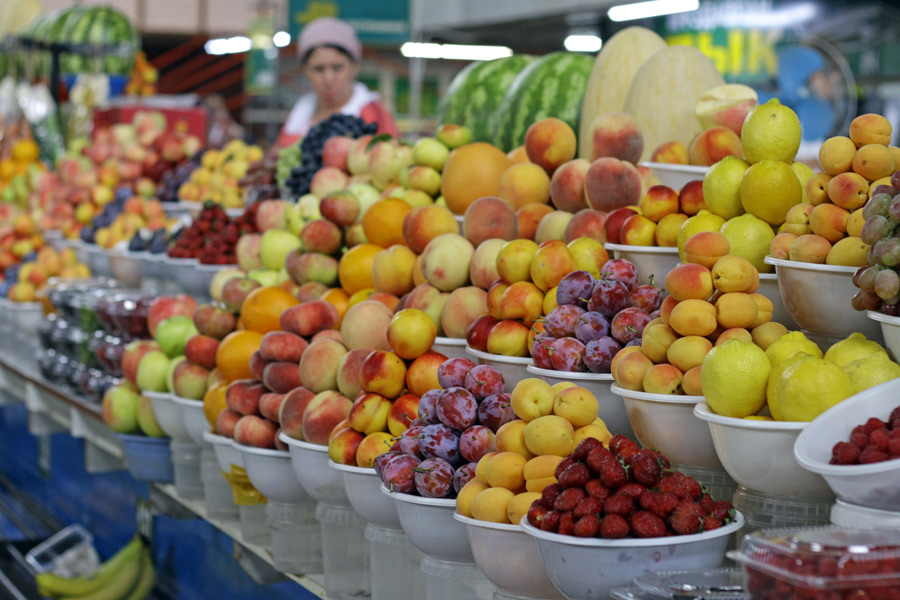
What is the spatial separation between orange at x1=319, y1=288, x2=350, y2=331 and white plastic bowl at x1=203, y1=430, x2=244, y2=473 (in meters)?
0.34

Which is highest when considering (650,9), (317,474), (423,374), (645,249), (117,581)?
(650,9)

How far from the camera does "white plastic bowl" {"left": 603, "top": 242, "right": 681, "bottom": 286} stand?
5.29ft

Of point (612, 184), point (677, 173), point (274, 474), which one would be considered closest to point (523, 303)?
point (612, 184)

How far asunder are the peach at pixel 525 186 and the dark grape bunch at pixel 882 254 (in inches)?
34.7

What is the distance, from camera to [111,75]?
248 inches

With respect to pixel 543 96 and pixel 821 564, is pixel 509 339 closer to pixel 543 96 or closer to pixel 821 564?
pixel 821 564

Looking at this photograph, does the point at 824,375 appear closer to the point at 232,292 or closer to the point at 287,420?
the point at 287,420

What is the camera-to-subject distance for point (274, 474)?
1.95 meters

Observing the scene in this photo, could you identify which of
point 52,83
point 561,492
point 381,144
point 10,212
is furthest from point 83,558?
point 52,83

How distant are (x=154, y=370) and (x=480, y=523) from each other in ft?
4.97

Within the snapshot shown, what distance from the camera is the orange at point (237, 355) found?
2.19 meters

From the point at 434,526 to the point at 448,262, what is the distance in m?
0.59

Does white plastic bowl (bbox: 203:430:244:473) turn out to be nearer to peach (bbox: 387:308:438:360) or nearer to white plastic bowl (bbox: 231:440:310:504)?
white plastic bowl (bbox: 231:440:310:504)

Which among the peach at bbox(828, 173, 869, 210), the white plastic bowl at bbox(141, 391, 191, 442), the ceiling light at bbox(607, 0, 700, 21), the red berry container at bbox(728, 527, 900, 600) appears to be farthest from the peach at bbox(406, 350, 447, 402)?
the ceiling light at bbox(607, 0, 700, 21)
